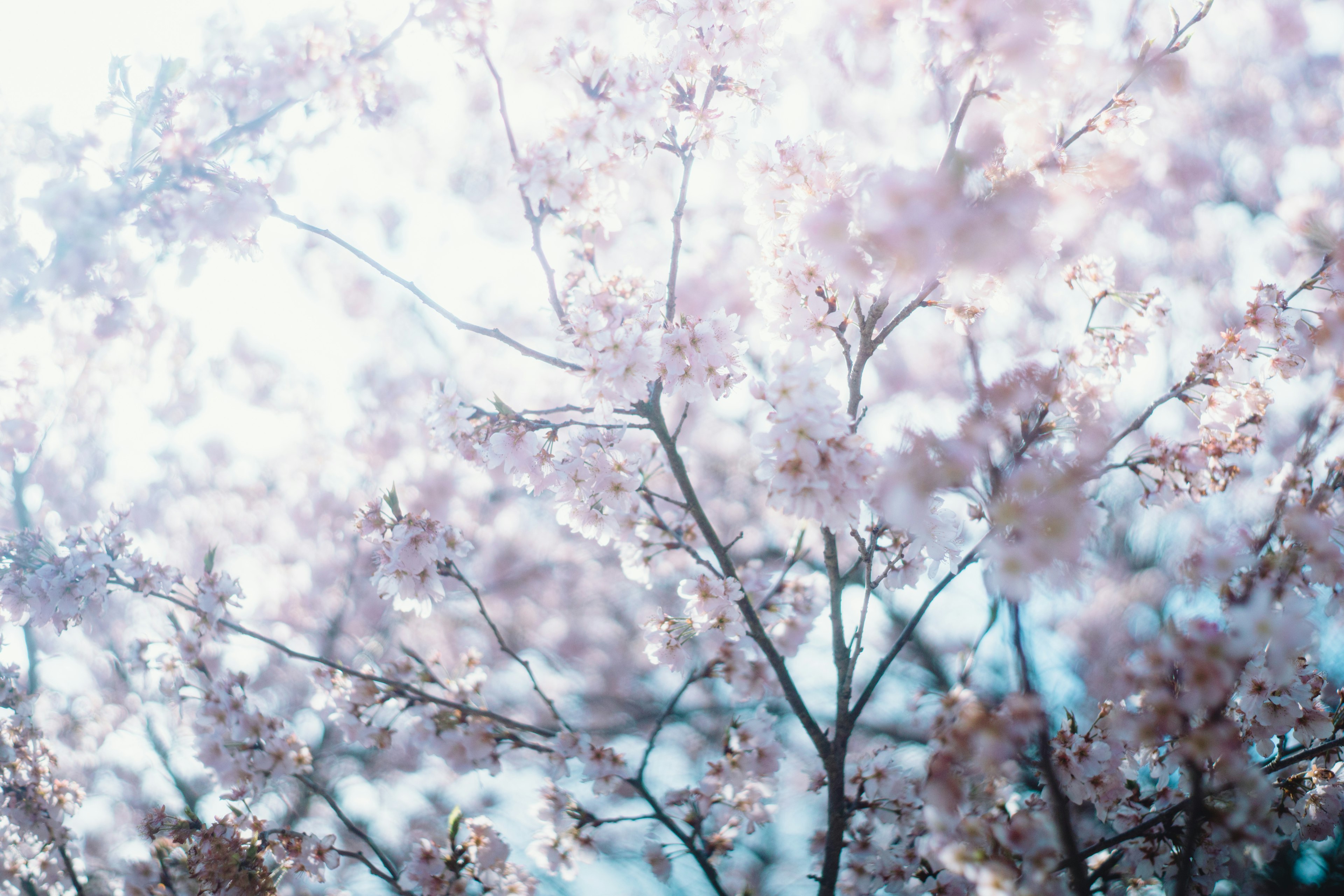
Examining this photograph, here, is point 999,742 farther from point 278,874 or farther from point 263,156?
point 263,156

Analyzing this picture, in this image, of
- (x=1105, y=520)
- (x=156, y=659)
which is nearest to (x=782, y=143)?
(x=1105, y=520)

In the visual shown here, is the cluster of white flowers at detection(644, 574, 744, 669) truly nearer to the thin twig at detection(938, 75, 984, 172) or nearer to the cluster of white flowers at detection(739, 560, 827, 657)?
the cluster of white flowers at detection(739, 560, 827, 657)

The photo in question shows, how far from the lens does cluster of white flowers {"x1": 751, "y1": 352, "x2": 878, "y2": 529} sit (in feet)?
5.23

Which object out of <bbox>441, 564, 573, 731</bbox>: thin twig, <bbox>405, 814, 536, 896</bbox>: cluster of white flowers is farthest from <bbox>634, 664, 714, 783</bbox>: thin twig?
<bbox>405, 814, 536, 896</bbox>: cluster of white flowers

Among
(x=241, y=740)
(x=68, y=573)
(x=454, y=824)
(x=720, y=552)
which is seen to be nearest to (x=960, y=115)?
(x=720, y=552)

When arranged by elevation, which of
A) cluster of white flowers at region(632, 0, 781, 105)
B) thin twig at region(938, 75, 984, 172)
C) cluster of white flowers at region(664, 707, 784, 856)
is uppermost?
cluster of white flowers at region(632, 0, 781, 105)

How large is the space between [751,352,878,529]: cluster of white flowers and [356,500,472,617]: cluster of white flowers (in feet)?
4.47

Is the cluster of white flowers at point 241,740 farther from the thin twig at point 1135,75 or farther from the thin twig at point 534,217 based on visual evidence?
the thin twig at point 1135,75

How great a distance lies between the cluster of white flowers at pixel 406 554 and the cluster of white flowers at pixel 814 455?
1.36 meters

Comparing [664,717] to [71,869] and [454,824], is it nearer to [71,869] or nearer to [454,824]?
[454,824]

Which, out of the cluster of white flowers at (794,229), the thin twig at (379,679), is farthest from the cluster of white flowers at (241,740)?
the cluster of white flowers at (794,229)

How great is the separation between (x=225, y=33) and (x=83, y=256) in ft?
6.85

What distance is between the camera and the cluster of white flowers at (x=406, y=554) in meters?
2.39

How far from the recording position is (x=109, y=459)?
7.63 meters
